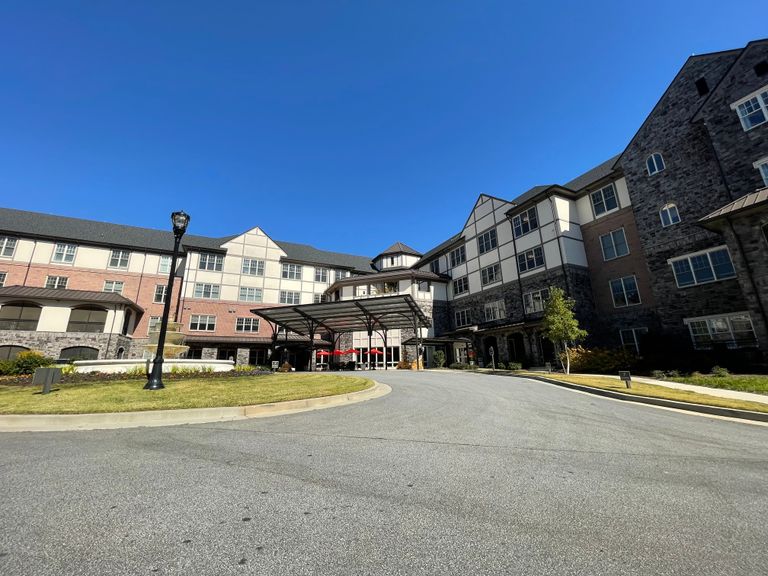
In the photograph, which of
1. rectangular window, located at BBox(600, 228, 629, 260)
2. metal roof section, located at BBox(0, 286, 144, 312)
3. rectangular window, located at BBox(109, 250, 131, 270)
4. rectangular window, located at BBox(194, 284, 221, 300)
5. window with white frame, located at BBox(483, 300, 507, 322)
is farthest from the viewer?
rectangular window, located at BBox(194, 284, 221, 300)

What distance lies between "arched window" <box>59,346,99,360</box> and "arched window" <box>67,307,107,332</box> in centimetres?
176

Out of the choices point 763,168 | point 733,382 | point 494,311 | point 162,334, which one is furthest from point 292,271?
point 763,168

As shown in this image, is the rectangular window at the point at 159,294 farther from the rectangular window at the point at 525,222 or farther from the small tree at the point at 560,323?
the small tree at the point at 560,323

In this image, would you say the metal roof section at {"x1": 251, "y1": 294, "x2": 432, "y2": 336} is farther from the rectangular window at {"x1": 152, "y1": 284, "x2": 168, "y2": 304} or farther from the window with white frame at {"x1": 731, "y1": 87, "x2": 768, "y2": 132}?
the window with white frame at {"x1": 731, "y1": 87, "x2": 768, "y2": 132}

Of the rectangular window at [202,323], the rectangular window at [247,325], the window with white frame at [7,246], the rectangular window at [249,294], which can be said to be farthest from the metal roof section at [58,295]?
the rectangular window at [249,294]

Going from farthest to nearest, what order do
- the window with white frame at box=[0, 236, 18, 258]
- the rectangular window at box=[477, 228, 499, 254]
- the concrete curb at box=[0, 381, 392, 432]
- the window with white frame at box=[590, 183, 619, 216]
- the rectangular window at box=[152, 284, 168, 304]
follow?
the rectangular window at box=[152, 284, 168, 304] < the rectangular window at box=[477, 228, 499, 254] < the window with white frame at box=[0, 236, 18, 258] < the window with white frame at box=[590, 183, 619, 216] < the concrete curb at box=[0, 381, 392, 432]

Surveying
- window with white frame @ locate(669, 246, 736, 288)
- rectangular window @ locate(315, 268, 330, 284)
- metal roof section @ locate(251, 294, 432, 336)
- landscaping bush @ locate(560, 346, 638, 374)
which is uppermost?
rectangular window @ locate(315, 268, 330, 284)

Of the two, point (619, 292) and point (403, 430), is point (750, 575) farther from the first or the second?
point (619, 292)

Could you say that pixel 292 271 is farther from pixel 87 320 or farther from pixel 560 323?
pixel 560 323

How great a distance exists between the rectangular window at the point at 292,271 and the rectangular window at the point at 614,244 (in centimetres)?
3296

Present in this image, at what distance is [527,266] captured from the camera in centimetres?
2898

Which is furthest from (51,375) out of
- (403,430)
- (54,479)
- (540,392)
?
(540,392)

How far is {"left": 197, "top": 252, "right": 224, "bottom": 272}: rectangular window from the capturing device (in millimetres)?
38094

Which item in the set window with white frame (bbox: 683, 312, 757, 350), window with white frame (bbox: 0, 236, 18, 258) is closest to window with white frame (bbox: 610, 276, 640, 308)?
window with white frame (bbox: 683, 312, 757, 350)
